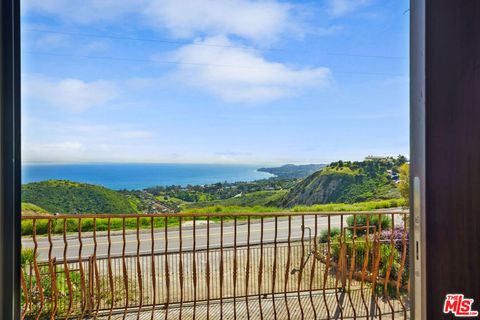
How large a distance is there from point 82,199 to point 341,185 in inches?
88.8

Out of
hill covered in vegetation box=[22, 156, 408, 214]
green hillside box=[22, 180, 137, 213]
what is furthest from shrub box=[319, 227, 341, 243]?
green hillside box=[22, 180, 137, 213]

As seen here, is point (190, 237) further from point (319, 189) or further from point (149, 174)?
point (319, 189)

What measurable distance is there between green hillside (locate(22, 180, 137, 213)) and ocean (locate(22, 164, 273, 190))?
0.38 ft

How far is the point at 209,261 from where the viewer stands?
2.68 metres

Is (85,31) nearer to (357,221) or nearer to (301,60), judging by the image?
(301,60)

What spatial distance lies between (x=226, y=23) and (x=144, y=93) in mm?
1140

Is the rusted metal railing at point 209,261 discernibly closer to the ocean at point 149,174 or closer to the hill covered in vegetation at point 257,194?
the hill covered in vegetation at point 257,194

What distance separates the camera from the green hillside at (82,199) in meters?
2.24

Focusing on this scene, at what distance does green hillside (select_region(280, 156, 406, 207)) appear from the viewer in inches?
107

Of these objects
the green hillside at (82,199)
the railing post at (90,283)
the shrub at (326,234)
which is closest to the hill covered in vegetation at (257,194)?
the green hillside at (82,199)

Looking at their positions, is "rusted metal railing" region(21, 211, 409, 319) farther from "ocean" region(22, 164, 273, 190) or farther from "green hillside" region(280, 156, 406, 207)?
"ocean" region(22, 164, 273, 190)

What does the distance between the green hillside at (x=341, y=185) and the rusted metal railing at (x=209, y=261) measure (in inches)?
6.9

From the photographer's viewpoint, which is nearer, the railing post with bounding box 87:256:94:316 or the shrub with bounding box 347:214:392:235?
the railing post with bounding box 87:256:94:316

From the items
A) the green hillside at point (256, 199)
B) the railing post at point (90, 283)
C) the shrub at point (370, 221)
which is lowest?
the railing post at point (90, 283)
